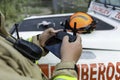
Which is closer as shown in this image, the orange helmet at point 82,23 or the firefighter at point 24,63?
the firefighter at point 24,63

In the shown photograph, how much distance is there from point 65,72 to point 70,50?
13 cm

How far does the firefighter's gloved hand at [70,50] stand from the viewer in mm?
1632

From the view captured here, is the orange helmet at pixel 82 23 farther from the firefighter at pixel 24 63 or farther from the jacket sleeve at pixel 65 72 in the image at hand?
the jacket sleeve at pixel 65 72

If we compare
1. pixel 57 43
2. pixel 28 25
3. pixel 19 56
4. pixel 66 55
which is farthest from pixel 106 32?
pixel 19 56

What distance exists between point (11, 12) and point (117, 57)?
9.49 m

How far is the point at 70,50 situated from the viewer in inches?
65.0

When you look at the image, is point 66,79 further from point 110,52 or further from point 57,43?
point 110,52

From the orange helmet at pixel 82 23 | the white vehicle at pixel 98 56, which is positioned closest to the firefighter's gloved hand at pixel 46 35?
the white vehicle at pixel 98 56

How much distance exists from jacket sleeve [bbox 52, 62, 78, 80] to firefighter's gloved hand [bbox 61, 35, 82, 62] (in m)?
0.03

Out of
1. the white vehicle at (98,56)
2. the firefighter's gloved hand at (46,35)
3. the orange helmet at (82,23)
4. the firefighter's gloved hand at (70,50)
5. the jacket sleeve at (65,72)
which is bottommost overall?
the white vehicle at (98,56)

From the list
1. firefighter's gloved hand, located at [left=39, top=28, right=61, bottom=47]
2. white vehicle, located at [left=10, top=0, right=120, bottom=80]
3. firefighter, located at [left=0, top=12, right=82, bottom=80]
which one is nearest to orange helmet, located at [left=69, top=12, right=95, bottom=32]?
white vehicle, located at [left=10, top=0, right=120, bottom=80]

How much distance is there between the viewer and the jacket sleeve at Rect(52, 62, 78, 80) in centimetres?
155

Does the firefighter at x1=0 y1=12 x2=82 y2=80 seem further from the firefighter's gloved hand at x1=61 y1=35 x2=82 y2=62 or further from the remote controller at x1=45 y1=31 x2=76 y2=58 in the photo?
the remote controller at x1=45 y1=31 x2=76 y2=58

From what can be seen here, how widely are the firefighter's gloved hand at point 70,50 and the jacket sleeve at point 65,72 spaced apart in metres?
0.03
